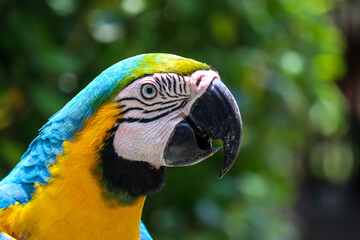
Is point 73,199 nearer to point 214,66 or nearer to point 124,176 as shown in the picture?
point 124,176

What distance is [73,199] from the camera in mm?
1376

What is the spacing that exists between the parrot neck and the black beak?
0.15 m

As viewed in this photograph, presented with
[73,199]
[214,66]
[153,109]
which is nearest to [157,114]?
[153,109]

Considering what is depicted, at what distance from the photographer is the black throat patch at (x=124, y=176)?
1387 millimetres

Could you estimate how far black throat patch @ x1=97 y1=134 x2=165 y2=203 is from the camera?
4.55 ft

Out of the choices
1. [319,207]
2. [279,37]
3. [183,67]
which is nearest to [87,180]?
[183,67]

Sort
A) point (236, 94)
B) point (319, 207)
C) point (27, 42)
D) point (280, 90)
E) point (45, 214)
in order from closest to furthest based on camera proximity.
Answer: point (45, 214), point (27, 42), point (236, 94), point (280, 90), point (319, 207)

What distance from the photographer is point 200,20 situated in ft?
9.04

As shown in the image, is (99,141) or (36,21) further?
(36,21)

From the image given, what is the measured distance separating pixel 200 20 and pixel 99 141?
4.89 ft

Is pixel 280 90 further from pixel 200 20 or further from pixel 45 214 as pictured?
pixel 45 214

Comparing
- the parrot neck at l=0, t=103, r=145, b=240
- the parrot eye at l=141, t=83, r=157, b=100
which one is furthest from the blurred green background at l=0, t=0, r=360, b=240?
the parrot eye at l=141, t=83, r=157, b=100

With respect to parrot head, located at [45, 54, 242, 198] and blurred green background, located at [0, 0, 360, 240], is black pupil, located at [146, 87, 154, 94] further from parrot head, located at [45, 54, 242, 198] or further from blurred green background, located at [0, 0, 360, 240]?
blurred green background, located at [0, 0, 360, 240]

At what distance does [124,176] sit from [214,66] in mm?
1441
